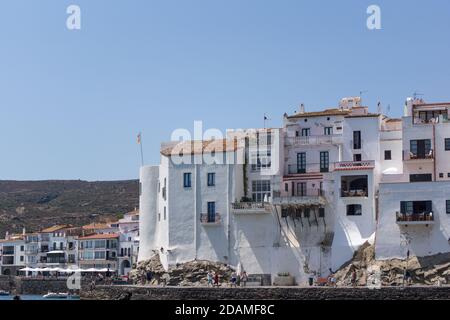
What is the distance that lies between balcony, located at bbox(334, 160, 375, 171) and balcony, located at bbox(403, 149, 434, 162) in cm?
210

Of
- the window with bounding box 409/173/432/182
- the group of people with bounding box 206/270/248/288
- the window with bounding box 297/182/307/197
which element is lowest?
the group of people with bounding box 206/270/248/288

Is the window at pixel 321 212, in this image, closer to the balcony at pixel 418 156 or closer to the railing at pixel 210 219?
the balcony at pixel 418 156

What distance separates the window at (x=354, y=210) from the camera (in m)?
60.3

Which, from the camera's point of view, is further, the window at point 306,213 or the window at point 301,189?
the window at point 301,189

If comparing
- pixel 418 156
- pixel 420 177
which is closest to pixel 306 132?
pixel 418 156

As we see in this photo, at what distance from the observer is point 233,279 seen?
62438 millimetres

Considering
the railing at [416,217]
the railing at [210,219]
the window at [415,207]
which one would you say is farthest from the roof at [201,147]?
the railing at [416,217]

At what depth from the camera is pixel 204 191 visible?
215 feet

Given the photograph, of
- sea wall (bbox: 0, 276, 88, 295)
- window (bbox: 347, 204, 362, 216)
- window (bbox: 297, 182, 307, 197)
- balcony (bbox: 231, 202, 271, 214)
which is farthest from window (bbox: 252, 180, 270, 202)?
sea wall (bbox: 0, 276, 88, 295)

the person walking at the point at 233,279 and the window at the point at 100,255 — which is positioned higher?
the person walking at the point at 233,279

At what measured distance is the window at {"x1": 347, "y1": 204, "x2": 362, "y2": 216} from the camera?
198 ft

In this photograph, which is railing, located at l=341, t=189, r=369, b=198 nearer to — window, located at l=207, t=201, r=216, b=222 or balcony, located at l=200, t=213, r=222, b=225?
balcony, located at l=200, t=213, r=222, b=225

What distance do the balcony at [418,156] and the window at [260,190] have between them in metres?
9.77

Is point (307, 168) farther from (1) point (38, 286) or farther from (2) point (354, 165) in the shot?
(1) point (38, 286)
